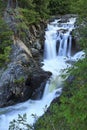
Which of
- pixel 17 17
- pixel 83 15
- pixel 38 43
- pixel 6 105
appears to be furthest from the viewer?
pixel 38 43

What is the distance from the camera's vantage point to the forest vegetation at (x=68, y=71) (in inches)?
217

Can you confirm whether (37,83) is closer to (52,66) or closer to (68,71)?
(52,66)

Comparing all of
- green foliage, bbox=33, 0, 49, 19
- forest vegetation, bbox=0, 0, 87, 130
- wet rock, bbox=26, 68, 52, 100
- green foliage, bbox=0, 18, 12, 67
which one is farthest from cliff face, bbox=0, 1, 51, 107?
green foliage, bbox=33, 0, 49, 19

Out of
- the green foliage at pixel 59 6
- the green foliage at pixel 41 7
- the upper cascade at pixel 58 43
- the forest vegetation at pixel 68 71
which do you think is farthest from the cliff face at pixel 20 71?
the green foliage at pixel 59 6

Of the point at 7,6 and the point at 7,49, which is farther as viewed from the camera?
the point at 7,6

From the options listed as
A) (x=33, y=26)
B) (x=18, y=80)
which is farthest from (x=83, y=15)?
(x=33, y=26)

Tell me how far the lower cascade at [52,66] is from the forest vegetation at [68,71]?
5.45ft

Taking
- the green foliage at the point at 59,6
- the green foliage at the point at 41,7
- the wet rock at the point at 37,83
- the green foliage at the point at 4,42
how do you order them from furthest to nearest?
1. the green foliage at the point at 59,6
2. the green foliage at the point at 41,7
3. the green foliage at the point at 4,42
4. the wet rock at the point at 37,83

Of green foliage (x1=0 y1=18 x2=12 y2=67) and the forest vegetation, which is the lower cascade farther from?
green foliage (x1=0 y1=18 x2=12 y2=67)

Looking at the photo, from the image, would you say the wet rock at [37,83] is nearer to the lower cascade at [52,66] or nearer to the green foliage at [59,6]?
the lower cascade at [52,66]

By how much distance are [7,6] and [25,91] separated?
7.57m

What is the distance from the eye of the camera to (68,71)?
7129 millimetres

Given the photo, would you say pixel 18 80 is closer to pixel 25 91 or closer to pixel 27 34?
pixel 25 91

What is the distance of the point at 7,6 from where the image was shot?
20984mm
